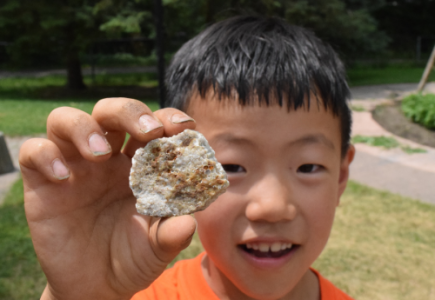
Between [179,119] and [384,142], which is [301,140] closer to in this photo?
[179,119]

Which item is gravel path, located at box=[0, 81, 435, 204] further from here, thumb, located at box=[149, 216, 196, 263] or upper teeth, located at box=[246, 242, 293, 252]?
thumb, located at box=[149, 216, 196, 263]

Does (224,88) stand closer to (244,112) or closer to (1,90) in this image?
(244,112)

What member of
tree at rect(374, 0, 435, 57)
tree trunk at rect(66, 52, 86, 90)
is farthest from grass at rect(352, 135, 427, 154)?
tree at rect(374, 0, 435, 57)

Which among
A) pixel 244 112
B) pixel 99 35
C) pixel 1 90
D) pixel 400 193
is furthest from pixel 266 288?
pixel 1 90

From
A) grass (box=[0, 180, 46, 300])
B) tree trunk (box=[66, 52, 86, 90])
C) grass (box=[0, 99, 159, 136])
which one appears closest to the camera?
grass (box=[0, 180, 46, 300])

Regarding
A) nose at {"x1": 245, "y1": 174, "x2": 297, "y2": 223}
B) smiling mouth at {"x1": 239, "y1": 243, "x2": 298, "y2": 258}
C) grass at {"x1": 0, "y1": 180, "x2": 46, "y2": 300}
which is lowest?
grass at {"x1": 0, "y1": 180, "x2": 46, "y2": 300}

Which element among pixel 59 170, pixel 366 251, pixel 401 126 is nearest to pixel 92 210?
pixel 59 170
